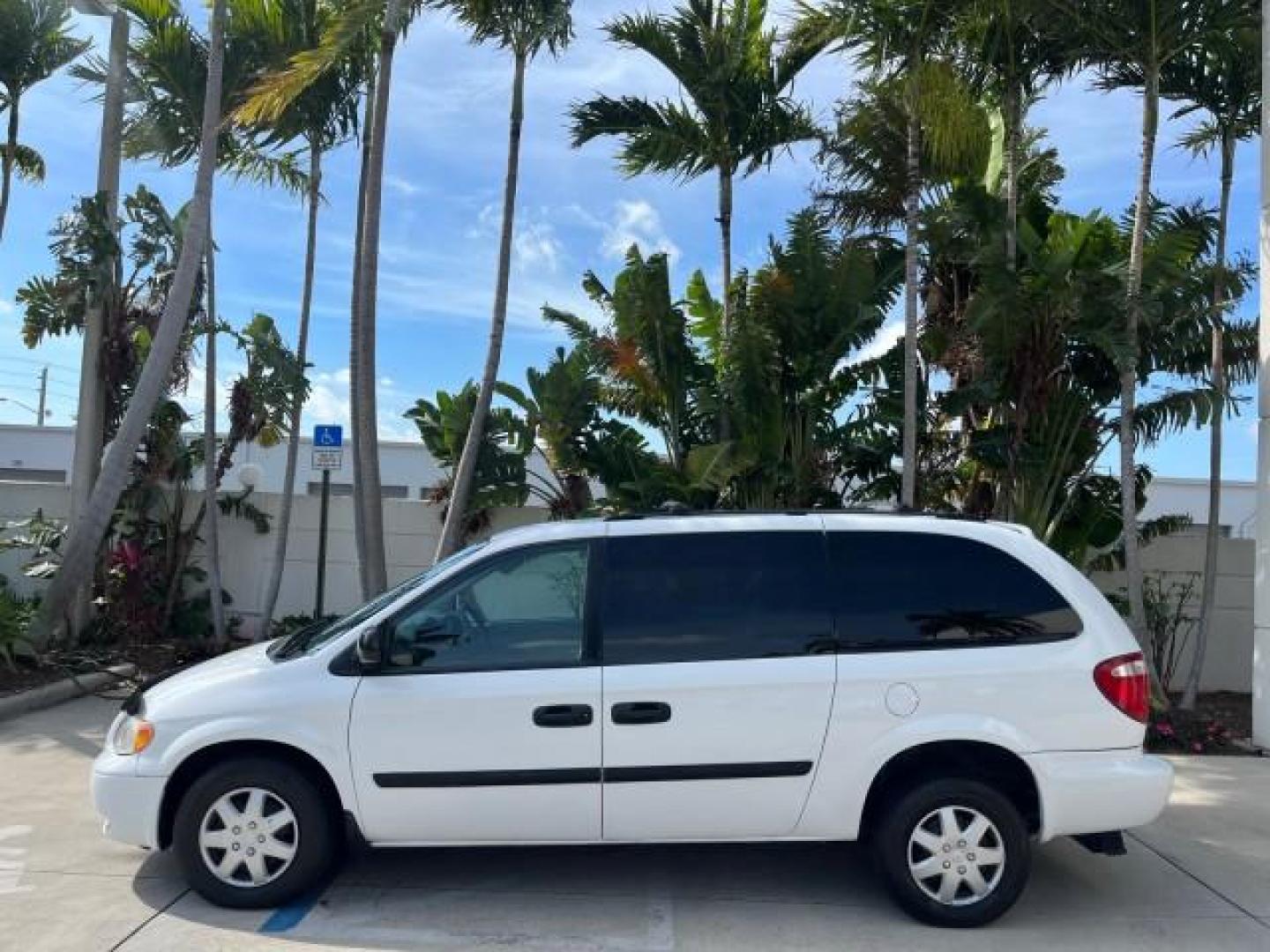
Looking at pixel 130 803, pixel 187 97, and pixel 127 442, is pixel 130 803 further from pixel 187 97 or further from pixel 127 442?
pixel 187 97

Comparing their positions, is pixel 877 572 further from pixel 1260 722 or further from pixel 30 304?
pixel 30 304

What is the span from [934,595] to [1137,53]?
6.67 meters

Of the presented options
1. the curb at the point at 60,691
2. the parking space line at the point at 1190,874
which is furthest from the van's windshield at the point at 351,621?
the curb at the point at 60,691

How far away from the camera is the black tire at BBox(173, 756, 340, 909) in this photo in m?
4.88

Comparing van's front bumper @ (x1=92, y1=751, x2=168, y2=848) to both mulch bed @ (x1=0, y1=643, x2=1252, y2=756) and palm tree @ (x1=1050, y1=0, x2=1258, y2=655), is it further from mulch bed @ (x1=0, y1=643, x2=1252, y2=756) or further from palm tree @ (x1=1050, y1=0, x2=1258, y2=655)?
palm tree @ (x1=1050, y1=0, x2=1258, y2=655)

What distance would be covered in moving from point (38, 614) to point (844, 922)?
8548 millimetres

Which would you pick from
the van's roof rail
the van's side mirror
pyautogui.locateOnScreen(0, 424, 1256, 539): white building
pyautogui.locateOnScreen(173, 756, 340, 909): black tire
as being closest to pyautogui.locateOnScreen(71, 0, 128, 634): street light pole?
pyautogui.locateOnScreen(173, 756, 340, 909): black tire

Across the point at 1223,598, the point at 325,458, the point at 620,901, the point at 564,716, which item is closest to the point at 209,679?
the point at 564,716

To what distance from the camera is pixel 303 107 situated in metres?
11.8

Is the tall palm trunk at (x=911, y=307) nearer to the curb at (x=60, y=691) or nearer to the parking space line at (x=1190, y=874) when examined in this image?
the parking space line at (x=1190, y=874)

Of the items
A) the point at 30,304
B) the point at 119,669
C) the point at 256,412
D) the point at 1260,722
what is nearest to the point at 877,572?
the point at 1260,722

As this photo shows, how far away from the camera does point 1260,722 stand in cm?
865

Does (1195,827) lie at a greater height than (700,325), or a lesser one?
lesser

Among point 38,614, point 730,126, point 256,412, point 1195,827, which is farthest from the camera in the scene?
point 256,412
